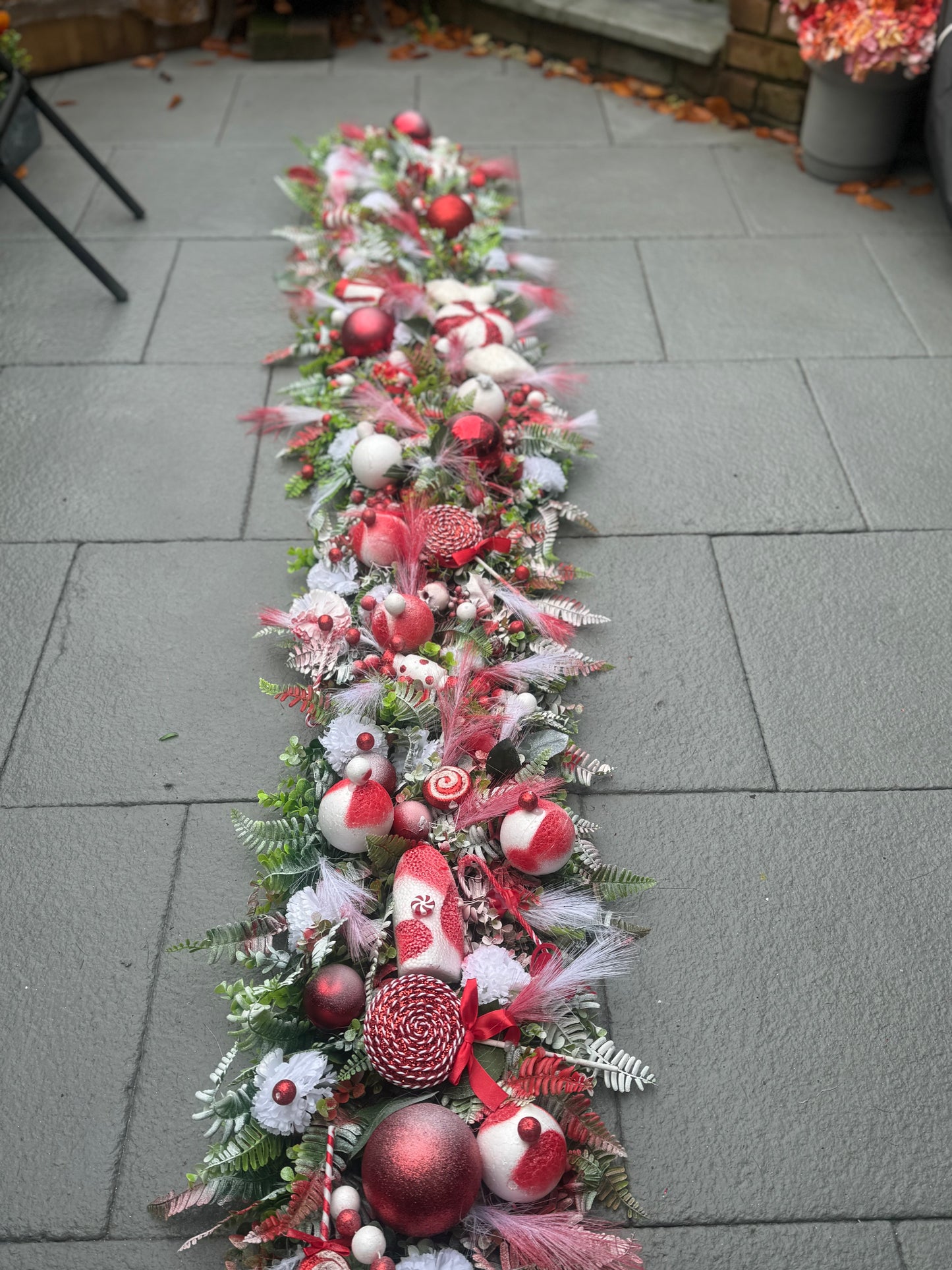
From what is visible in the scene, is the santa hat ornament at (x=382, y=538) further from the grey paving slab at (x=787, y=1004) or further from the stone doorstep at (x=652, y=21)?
Result: the stone doorstep at (x=652, y=21)

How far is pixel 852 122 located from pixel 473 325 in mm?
1691

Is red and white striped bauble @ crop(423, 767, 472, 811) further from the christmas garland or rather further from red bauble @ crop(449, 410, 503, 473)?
red bauble @ crop(449, 410, 503, 473)

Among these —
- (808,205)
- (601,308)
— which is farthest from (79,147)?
(808,205)

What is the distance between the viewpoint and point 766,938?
5.37 feet

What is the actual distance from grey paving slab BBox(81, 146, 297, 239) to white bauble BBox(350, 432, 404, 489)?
4.80ft

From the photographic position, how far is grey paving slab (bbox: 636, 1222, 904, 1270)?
1322 mm

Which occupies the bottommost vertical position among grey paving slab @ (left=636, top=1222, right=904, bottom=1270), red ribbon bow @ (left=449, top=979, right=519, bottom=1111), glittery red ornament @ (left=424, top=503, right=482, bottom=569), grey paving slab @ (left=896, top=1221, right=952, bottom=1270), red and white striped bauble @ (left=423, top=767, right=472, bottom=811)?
grey paving slab @ (left=636, top=1222, right=904, bottom=1270)

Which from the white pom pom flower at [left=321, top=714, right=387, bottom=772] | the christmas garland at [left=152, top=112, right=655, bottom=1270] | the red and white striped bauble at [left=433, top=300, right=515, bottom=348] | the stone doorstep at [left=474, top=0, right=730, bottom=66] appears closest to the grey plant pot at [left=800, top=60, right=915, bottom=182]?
the stone doorstep at [left=474, top=0, right=730, bottom=66]

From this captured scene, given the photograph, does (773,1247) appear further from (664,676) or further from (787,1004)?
(664,676)

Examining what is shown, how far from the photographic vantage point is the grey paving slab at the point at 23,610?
6.56ft

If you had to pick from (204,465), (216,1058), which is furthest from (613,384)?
(216,1058)

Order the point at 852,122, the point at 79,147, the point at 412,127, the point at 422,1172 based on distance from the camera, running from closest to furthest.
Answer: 1. the point at 422,1172
2. the point at 79,147
3. the point at 852,122
4. the point at 412,127

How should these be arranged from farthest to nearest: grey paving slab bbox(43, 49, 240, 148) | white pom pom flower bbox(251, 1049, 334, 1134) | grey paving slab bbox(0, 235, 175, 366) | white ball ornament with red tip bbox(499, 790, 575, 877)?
grey paving slab bbox(43, 49, 240, 148) < grey paving slab bbox(0, 235, 175, 366) < white ball ornament with red tip bbox(499, 790, 575, 877) < white pom pom flower bbox(251, 1049, 334, 1134)

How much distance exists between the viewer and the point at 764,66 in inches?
144
